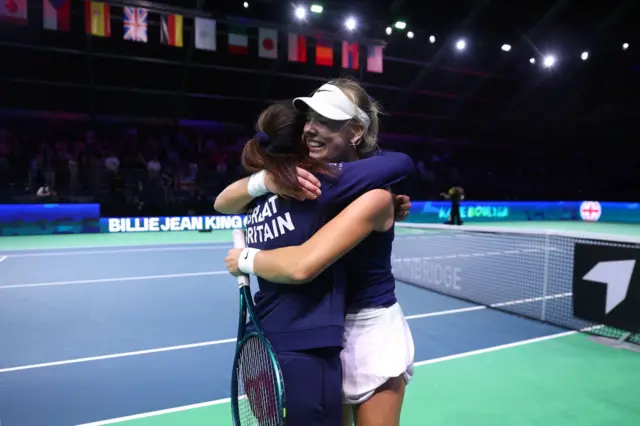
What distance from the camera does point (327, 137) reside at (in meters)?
1.43

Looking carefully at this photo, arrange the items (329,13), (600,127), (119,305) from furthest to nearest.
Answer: (600,127), (329,13), (119,305)

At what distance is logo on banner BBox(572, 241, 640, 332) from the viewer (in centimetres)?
421

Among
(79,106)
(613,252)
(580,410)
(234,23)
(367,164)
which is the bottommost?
(580,410)

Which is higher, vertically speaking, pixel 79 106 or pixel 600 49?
pixel 600 49

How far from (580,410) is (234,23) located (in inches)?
587

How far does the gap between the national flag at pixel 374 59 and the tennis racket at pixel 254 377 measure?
16.5 m

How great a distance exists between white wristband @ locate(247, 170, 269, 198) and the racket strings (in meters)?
0.43

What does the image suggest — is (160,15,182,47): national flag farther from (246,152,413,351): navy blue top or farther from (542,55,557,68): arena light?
(542,55,557,68): arena light

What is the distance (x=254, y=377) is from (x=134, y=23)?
1392cm

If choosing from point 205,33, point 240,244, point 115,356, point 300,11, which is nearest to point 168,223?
point 205,33

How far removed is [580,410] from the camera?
3.11 m

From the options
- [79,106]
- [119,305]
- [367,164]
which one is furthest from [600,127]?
[367,164]

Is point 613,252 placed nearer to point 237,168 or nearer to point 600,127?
point 237,168

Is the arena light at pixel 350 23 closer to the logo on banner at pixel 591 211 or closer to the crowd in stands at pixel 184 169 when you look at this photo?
the crowd in stands at pixel 184 169
